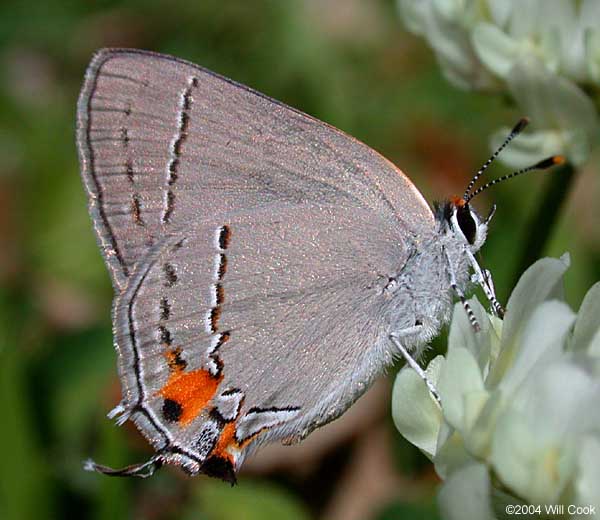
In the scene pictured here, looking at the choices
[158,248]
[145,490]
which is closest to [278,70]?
[145,490]

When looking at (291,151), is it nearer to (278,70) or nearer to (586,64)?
(586,64)

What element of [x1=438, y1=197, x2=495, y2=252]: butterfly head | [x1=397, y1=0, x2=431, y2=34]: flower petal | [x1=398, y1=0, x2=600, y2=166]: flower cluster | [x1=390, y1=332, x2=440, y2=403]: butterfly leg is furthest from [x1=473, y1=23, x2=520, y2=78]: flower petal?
[x1=390, y1=332, x2=440, y2=403]: butterfly leg

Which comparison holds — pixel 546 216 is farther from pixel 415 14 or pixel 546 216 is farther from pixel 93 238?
pixel 93 238

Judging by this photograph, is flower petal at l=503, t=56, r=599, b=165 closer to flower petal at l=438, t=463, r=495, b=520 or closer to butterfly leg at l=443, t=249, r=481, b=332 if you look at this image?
butterfly leg at l=443, t=249, r=481, b=332

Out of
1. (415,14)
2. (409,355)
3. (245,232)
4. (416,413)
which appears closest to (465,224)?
(409,355)

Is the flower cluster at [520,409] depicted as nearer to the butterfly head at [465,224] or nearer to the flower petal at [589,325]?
the flower petal at [589,325]

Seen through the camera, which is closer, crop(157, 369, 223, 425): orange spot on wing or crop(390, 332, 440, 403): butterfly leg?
crop(390, 332, 440, 403): butterfly leg

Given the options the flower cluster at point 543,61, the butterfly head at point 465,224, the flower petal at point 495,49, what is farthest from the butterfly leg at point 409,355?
the flower petal at point 495,49
